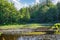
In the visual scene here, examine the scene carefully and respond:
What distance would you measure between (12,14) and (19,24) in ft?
2.54

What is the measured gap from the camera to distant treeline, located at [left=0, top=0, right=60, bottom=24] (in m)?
7.89

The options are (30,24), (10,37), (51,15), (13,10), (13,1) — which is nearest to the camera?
(10,37)

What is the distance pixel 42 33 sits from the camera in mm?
6164

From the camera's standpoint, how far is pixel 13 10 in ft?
29.2

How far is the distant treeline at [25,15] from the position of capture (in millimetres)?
7888

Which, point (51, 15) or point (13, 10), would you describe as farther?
point (13, 10)

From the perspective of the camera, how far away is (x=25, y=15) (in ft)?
26.7

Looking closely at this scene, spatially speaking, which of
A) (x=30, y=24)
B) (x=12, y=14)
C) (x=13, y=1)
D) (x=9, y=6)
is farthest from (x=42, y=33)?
(x=13, y=1)

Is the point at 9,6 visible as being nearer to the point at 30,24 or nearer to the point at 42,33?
the point at 30,24

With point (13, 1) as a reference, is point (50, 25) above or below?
below

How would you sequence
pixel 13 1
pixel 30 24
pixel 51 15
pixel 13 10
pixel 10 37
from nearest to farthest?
pixel 10 37 < pixel 30 24 < pixel 51 15 < pixel 13 10 < pixel 13 1

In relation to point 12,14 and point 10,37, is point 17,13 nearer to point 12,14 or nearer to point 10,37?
point 12,14

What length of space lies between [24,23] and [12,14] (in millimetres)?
950

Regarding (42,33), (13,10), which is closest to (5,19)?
(13,10)
